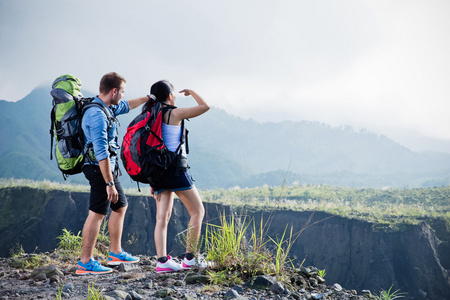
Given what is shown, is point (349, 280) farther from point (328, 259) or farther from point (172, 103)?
point (172, 103)

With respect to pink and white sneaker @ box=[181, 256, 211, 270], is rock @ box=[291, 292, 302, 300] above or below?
below

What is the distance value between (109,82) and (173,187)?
4.33 ft

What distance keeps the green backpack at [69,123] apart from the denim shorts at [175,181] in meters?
0.84

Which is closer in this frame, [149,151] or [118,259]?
[149,151]

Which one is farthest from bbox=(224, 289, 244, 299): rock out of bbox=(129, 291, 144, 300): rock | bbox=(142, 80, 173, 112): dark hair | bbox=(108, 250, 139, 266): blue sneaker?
bbox=(142, 80, 173, 112): dark hair

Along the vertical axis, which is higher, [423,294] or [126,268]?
[126,268]

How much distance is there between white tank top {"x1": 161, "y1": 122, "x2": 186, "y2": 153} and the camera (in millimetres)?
3684

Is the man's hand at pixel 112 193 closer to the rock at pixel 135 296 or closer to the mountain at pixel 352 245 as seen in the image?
the rock at pixel 135 296

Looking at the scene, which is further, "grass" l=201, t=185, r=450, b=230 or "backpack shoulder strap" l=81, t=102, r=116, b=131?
"grass" l=201, t=185, r=450, b=230

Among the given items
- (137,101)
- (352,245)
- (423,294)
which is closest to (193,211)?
(137,101)

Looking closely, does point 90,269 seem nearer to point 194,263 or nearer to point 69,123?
point 194,263

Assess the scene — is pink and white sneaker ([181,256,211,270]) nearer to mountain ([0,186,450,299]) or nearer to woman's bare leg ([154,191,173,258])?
woman's bare leg ([154,191,173,258])

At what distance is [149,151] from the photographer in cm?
356

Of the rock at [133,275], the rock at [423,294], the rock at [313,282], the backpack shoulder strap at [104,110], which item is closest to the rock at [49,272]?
the rock at [133,275]
